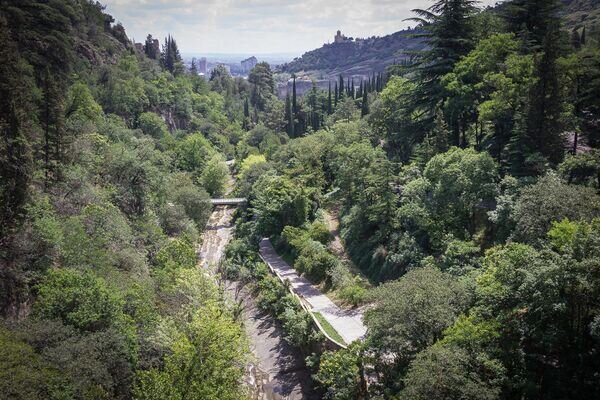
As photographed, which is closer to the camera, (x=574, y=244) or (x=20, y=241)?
(x=574, y=244)

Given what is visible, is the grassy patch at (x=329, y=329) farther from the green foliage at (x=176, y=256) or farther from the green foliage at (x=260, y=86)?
the green foliage at (x=260, y=86)

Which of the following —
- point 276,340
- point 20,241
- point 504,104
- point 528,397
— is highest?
point 504,104

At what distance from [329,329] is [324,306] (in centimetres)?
341

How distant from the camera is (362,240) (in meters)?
34.5

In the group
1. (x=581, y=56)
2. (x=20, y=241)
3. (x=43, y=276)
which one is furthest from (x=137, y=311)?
(x=581, y=56)

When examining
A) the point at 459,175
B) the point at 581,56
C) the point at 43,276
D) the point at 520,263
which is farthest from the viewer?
the point at 581,56

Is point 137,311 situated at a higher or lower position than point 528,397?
lower

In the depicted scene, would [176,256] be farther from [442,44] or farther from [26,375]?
[442,44]

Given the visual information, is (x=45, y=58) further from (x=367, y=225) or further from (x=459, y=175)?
(x=459, y=175)

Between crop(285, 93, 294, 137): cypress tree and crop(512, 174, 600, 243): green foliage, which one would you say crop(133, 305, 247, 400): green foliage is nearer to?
crop(512, 174, 600, 243): green foliage

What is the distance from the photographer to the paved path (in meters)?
24.6

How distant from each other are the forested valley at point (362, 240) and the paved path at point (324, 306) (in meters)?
0.69

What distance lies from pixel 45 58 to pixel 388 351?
4638 cm

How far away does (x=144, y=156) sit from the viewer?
4728 centimetres
